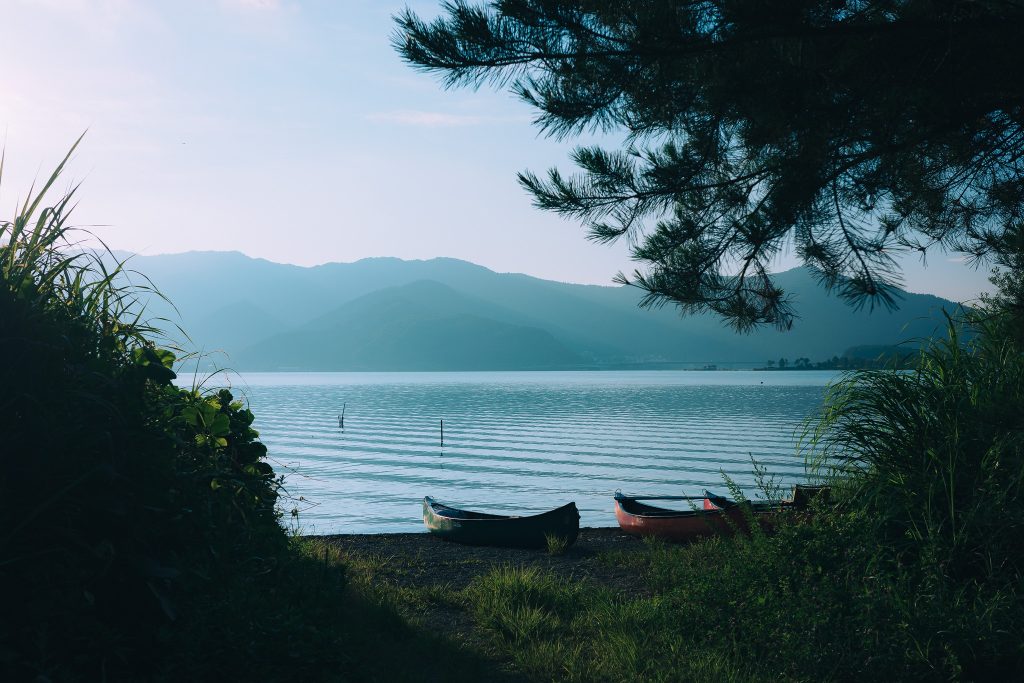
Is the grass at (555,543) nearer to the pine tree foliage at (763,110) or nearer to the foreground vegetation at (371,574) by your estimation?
the foreground vegetation at (371,574)

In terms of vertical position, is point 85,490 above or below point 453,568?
above

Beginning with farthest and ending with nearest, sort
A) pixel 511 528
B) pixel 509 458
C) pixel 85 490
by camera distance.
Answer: pixel 509 458 < pixel 511 528 < pixel 85 490

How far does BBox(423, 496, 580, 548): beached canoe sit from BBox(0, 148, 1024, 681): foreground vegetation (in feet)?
12.3

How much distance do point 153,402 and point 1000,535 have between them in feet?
20.4

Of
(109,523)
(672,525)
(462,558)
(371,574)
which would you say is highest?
(109,523)

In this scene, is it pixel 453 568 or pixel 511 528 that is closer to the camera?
pixel 453 568

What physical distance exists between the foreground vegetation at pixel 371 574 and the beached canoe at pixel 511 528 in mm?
3738

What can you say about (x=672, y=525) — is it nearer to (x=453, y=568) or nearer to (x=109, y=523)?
(x=453, y=568)

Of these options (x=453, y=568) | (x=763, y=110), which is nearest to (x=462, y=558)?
(x=453, y=568)

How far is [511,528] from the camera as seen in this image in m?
12.9

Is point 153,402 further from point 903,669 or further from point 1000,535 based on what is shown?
point 1000,535

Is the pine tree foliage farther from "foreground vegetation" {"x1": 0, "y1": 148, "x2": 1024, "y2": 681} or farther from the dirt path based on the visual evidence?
the dirt path

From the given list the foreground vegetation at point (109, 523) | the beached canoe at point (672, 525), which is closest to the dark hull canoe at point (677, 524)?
the beached canoe at point (672, 525)

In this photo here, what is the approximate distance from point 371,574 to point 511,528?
439 centimetres
